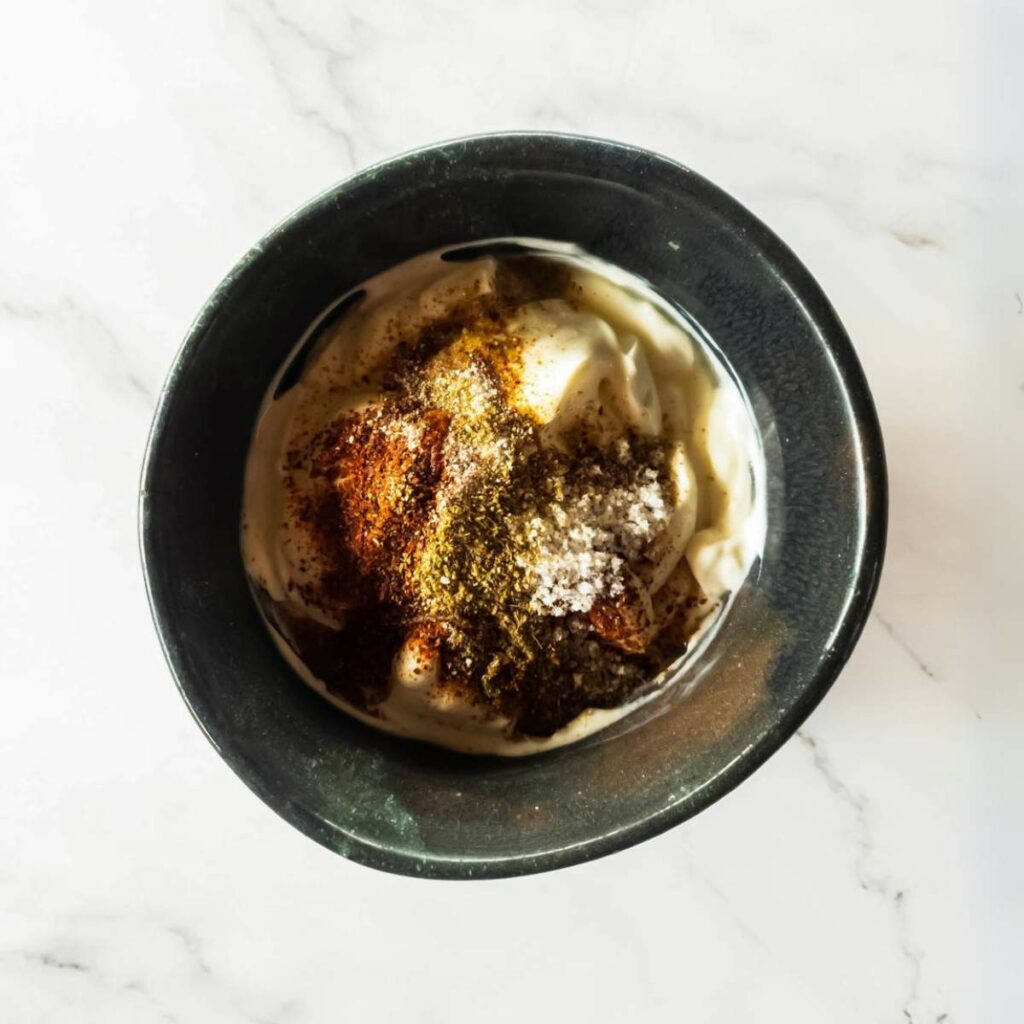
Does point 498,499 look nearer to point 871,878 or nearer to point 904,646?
point 904,646

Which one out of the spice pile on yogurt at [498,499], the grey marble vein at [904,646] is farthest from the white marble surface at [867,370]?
the spice pile on yogurt at [498,499]

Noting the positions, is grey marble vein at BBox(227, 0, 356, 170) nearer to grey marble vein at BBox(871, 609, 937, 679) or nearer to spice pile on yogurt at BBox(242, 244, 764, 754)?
spice pile on yogurt at BBox(242, 244, 764, 754)

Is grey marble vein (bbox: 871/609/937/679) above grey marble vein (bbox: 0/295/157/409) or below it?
above

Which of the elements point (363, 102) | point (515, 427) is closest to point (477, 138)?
point (515, 427)

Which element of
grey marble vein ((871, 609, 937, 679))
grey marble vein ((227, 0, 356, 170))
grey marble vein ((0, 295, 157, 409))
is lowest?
grey marble vein ((0, 295, 157, 409))

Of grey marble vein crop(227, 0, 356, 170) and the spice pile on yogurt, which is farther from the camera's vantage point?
grey marble vein crop(227, 0, 356, 170)

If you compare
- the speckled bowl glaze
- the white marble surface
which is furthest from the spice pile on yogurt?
the white marble surface
